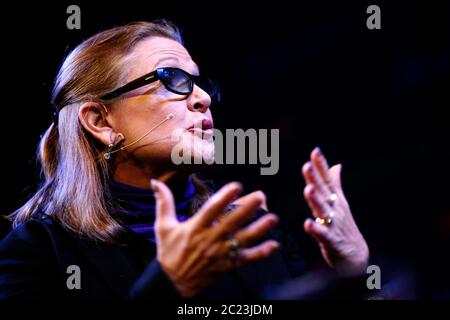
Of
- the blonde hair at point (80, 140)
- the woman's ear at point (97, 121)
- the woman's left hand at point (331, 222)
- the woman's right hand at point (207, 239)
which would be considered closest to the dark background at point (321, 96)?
the blonde hair at point (80, 140)

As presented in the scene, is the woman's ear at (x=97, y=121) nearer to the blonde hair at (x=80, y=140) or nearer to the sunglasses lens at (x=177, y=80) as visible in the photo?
the blonde hair at (x=80, y=140)

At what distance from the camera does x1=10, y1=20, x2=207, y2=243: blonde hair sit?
6.02 feet

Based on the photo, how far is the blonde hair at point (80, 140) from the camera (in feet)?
6.02

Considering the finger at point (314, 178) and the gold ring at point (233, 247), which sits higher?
the finger at point (314, 178)

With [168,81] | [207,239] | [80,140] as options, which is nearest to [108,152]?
[80,140]

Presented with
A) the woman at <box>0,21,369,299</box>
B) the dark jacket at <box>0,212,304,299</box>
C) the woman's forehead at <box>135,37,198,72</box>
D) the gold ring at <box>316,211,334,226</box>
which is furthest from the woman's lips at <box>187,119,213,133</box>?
the gold ring at <box>316,211,334,226</box>

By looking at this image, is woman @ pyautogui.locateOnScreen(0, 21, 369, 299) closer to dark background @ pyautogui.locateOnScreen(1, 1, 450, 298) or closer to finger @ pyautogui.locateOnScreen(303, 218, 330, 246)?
finger @ pyautogui.locateOnScreen(303, 218, 330, 246)

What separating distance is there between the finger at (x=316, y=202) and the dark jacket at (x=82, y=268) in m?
0.47

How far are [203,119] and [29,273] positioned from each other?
0.85m

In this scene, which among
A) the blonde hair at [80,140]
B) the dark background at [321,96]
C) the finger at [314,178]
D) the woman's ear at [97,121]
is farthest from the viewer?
the dark background at [321,96]

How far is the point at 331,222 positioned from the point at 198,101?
833 millimetres

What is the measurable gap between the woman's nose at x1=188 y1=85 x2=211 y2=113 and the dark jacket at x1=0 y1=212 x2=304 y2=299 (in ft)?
1.87
